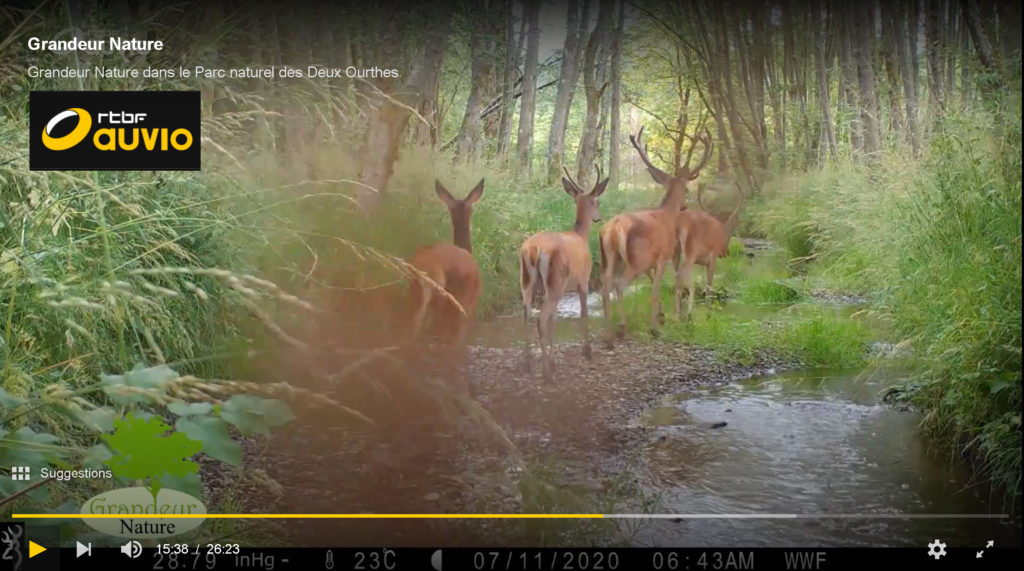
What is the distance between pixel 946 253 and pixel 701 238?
55 centimetres

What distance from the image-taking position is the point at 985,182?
1615 millimetres

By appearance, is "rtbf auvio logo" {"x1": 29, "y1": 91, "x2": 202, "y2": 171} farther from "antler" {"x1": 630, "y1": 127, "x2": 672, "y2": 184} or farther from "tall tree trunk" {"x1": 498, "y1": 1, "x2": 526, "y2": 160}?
"antler" {"x1": 630, "y1": 127, "x2": 672, "y2": 184}

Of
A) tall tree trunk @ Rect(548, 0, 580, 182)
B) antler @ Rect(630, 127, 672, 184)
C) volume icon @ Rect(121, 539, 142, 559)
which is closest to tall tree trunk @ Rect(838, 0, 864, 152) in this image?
antler @ Rect(630, 127, 672, 184)

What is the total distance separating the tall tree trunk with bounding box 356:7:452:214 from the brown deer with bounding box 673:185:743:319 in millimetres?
653

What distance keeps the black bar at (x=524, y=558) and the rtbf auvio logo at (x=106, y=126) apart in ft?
2.49

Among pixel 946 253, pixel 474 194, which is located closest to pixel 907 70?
pixel 946 253

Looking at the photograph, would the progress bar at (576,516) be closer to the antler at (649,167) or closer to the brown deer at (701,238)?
the brown deer at (701,238)

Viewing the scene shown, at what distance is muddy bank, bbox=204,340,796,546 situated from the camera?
4.87ft

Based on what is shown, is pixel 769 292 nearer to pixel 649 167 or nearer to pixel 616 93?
pixel 649 167

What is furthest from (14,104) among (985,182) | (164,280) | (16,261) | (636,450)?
(985,182)

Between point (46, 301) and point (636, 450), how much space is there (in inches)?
49.2

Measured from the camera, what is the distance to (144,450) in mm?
1376

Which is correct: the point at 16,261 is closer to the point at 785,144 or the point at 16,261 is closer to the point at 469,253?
the point at 469,253

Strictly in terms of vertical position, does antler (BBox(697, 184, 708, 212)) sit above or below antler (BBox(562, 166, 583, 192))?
below
